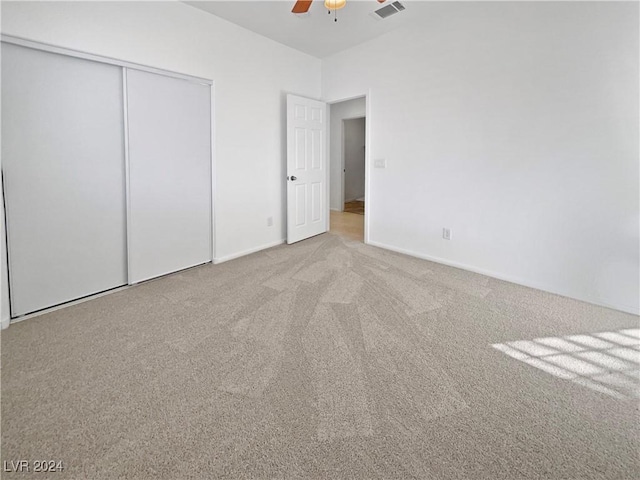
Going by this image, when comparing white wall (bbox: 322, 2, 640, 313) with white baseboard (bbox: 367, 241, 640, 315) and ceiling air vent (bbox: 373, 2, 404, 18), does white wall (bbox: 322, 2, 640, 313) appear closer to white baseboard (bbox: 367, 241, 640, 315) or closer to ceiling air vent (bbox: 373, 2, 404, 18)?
white baseboard (bbox: 367, 241, 640, 315)

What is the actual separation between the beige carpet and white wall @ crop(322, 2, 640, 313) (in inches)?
19.6

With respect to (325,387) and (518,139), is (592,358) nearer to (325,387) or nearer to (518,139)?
(325,387)

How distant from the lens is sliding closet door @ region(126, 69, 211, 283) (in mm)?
3148

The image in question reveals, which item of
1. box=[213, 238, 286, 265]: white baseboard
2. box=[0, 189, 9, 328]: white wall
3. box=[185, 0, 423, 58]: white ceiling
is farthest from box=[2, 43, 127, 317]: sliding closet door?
box=[185, 0, 423, 58]: white ceiling

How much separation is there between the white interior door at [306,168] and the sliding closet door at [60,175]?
2.14 m

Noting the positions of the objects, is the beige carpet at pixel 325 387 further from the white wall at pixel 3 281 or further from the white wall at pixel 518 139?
the white wall at pixel 518 139

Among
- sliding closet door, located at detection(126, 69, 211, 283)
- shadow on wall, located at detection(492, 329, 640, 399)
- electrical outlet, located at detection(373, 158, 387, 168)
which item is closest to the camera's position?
shadow on wall, located at detection(492, 329, 640, 399)

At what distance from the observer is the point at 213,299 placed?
2.92 metres

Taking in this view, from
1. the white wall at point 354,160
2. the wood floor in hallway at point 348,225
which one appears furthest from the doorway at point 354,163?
the wood floor in hallway at point 348,225

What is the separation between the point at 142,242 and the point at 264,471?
2639 mm

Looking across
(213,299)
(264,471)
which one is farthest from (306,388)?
(213,299)

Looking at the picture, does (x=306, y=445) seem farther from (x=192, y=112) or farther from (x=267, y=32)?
(x=267, y=32)

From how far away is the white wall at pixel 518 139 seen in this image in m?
2.64

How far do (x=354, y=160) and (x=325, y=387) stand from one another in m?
7.93
